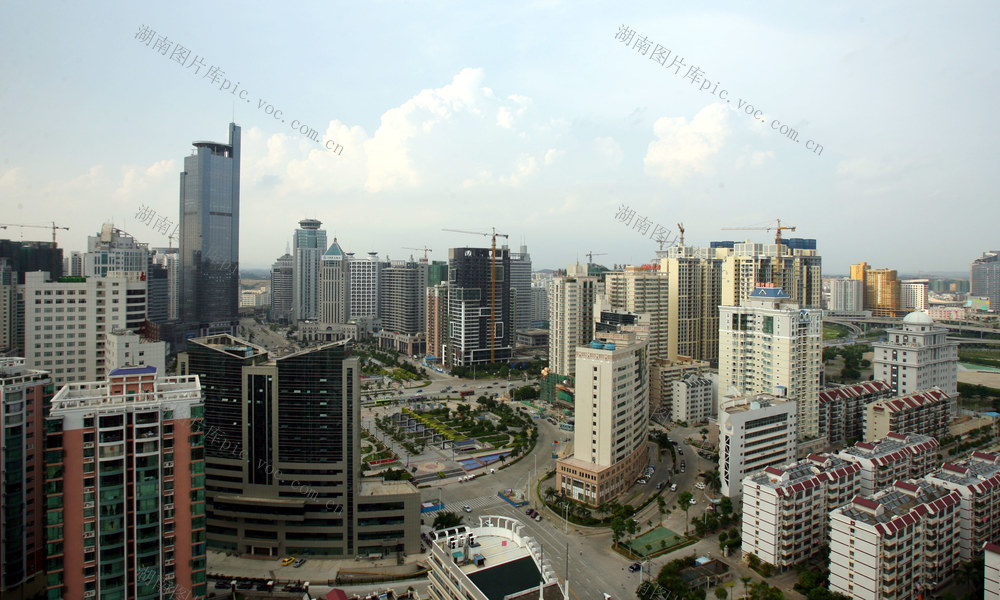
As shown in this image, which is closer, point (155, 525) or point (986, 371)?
point (155, 525)

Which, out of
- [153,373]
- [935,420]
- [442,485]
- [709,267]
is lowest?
[442,485]

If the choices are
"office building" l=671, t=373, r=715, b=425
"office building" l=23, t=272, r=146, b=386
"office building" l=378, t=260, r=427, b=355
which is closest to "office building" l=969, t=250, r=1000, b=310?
"office building" l=671, t=373, r=715, b=425

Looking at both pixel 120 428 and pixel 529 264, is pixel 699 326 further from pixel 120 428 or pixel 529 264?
pixel 120 428

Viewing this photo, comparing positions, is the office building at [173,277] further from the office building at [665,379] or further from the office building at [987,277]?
the office building at [987,277]

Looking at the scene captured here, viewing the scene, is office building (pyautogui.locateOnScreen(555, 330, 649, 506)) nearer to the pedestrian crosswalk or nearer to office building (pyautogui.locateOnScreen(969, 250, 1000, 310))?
the pedestrian crosswalk

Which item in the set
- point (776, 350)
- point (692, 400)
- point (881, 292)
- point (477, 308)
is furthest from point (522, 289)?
point (776, 350)

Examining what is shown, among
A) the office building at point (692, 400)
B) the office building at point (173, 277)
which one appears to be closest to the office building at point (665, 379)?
the office building at point (692, 400)

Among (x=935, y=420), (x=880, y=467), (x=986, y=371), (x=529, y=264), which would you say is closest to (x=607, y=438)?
(x=880, y=467)
